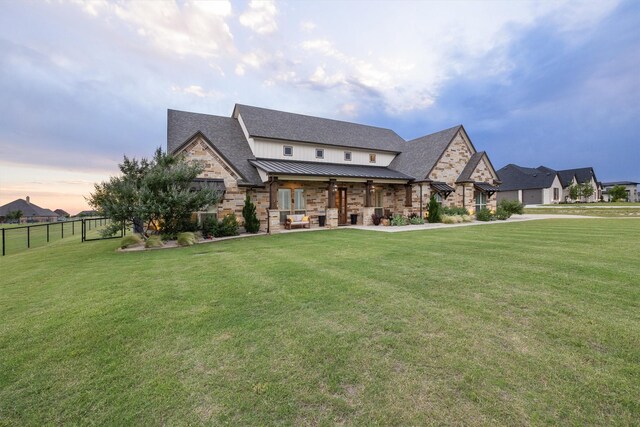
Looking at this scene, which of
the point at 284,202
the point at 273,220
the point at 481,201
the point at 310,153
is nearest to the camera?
the point at 273,220

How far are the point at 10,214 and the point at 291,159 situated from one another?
6950 cm

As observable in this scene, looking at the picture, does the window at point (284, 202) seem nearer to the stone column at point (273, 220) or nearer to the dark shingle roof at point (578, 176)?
the stone column at point (273, 220)

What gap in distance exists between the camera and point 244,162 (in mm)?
17391

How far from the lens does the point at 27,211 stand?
58312 mm

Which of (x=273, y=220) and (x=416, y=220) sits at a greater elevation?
(x=273, y=220)

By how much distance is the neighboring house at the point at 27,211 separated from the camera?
53922mm

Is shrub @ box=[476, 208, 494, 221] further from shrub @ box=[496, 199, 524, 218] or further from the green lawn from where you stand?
the green lawn

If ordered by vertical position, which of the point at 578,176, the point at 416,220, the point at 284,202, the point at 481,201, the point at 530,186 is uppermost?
the point at 578,176

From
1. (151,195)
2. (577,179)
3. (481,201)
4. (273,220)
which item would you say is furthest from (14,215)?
(577,179)

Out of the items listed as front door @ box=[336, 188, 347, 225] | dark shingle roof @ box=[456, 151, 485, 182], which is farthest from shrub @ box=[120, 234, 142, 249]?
dark shingle roof @ box=[456, 151, 485, 182]

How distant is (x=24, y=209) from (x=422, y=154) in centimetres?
8413

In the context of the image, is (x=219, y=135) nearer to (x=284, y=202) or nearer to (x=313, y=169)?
(x=284, y=202)

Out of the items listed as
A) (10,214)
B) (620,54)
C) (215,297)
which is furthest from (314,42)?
(10,214)

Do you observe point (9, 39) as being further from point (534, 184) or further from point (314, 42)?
point (534, 184)
